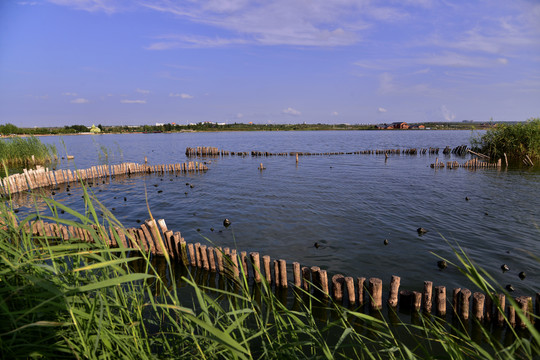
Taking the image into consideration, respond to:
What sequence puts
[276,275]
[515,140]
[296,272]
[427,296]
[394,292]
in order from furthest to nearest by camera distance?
[515,140], [276,275], [296,272], [394,292], [427,296]

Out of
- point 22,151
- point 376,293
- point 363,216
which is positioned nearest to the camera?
point 376,293

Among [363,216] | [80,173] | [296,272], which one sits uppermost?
[80,173]

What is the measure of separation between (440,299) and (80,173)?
26.9 meters

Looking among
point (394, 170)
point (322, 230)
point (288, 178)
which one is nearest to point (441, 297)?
point (322, 230)

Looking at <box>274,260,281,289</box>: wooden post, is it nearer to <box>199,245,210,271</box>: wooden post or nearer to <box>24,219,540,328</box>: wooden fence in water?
<box>24,219,540,328</box>: wooden fence in water

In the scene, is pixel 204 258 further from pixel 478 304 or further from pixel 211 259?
pixel 478 304

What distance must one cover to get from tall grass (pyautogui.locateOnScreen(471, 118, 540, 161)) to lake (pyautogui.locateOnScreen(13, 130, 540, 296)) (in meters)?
5.95

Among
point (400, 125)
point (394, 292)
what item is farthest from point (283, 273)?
point (400, 125)

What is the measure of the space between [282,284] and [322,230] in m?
5.24

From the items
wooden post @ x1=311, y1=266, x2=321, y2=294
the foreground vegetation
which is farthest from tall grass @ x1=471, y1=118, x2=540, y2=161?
the foreground vegetation

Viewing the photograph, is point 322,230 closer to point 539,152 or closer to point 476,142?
point 539,152

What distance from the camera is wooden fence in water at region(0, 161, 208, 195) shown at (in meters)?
20.5

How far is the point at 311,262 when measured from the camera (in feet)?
33.5

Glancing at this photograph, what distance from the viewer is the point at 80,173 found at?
2459cm
